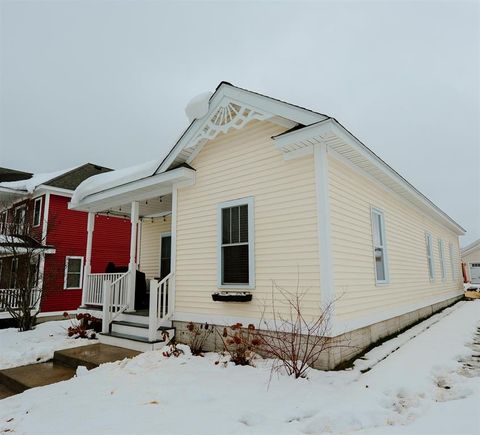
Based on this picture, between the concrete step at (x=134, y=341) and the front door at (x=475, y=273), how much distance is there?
33424 mm

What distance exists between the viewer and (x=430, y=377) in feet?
13.9

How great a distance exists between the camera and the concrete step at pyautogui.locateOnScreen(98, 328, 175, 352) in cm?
612

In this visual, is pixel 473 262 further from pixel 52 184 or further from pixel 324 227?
pixel 52 184

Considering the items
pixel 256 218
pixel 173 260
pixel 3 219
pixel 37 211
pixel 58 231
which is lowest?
pixel 173 260

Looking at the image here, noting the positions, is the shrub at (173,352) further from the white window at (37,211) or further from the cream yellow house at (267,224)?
the white window at (37,211)

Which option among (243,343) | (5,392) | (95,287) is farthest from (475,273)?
(5,392)

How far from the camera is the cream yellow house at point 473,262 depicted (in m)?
29.9

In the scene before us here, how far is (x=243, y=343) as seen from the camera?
16.8 feet

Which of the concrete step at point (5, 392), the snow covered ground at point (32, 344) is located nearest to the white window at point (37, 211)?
the snow covered ground at point (32, 344)

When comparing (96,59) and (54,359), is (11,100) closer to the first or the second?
(96,59)

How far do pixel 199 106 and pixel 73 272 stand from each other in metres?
11.9

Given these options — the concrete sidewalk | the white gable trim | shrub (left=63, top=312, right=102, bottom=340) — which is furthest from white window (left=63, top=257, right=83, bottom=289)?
the white gable trim

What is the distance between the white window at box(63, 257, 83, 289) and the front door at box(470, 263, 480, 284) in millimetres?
33525

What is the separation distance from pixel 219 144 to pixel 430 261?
9401mm
